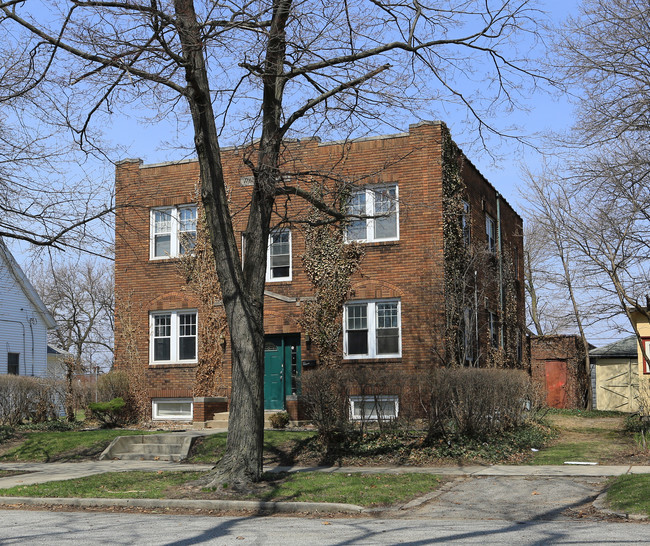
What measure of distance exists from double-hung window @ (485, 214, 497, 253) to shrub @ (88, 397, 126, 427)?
42.2ft

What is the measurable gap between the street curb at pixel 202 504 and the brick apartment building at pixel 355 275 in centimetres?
896

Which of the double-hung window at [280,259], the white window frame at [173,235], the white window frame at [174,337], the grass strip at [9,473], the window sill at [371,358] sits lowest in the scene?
the grass strip at [9,473]

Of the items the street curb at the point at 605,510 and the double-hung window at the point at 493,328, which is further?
the double-hung window at the point at 493,328

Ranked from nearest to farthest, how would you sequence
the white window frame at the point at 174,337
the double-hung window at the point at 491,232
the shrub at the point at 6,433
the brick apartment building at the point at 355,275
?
the shrub at the point at 6,433, the brick apartment building at the point at 355,275, the white window frame at the point at 174,337, the double-hung window at the point at 491,232

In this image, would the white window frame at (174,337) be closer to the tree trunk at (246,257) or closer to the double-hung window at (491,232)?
the double-hung window at (491,232)

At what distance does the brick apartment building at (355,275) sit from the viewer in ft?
68.5

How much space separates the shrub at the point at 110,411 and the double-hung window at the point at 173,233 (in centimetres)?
488

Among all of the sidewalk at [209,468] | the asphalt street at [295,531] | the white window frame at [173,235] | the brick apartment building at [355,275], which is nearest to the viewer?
the asphalt street at [295,531]

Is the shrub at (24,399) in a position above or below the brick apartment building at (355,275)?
below

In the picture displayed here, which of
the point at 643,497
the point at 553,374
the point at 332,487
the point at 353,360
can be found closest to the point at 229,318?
the point at 332,487

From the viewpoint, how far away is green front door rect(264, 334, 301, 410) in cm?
2227

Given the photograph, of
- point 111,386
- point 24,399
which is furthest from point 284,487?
point 24,399

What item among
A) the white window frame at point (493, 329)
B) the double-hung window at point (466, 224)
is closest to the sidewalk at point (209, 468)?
the double-hung window at point (466, 224)

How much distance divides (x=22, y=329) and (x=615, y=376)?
27.0 meters
